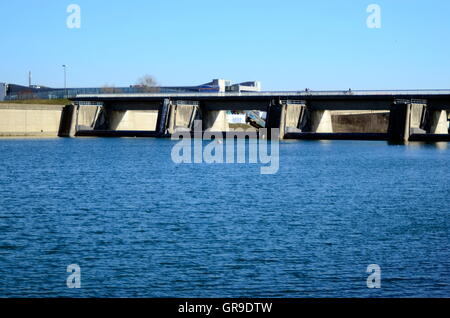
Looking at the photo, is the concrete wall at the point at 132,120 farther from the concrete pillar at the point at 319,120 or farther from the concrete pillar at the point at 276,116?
the concrete pillar at the point at 319,120

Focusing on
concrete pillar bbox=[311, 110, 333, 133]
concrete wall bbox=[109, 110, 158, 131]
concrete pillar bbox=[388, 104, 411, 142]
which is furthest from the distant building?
concrete pillar bbox=[388, 104, 411, 142]

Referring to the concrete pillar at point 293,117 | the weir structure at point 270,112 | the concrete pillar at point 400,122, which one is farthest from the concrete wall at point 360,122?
the concrete pillar at point 400,122

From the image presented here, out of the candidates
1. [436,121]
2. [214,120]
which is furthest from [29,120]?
[436,121]

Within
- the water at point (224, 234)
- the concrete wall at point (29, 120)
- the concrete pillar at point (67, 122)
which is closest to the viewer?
the water at point (224, 234)

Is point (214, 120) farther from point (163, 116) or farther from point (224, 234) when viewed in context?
point (224, 234)

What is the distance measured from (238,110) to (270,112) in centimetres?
1214

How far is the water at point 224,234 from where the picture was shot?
75.5ft

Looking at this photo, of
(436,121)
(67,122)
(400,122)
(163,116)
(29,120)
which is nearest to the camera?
(400,122)

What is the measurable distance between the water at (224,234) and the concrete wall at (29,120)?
72.9 meters

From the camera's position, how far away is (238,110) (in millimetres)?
136500

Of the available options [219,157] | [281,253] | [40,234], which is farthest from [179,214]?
[219,157]

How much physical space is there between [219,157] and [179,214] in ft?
168

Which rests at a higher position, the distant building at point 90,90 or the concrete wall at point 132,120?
the distant building at point 90,90

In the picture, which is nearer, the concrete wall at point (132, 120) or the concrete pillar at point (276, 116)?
the concrete pillar at point (276, 116)
